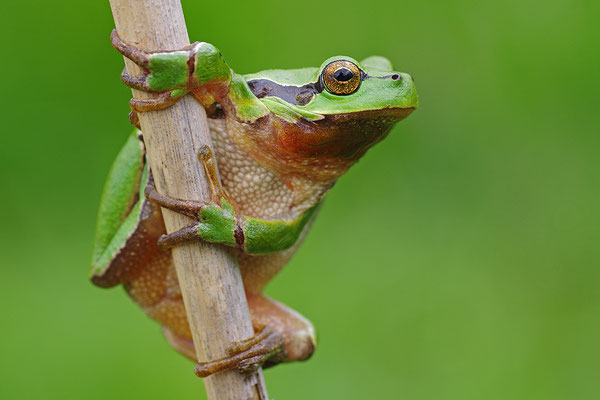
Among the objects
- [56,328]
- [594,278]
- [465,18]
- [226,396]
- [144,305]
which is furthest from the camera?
[465,18]

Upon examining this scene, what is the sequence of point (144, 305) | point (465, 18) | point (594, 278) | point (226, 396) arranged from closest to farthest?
point (226, 396) < point (144, 305) < point (594, 278) < point (465, 18)

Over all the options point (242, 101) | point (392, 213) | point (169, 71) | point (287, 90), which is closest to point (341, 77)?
point (287, 90)

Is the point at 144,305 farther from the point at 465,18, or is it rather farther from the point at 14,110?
the point at 465,18

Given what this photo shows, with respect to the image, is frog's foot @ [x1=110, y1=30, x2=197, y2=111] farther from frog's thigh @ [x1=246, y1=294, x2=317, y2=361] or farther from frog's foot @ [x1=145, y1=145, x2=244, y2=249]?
frog's thigh @ [x1=246, y1=294, x2=317, y2=361]

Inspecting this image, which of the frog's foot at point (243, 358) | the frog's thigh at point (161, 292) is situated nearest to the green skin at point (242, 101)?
the frog's thigh at point (161, 292)

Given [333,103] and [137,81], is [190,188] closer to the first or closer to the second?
[137,81]

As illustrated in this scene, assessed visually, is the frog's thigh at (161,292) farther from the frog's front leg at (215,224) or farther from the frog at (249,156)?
the frog's front leg at (215,224)

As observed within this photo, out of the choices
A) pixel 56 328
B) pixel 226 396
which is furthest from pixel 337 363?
pixel 226 396

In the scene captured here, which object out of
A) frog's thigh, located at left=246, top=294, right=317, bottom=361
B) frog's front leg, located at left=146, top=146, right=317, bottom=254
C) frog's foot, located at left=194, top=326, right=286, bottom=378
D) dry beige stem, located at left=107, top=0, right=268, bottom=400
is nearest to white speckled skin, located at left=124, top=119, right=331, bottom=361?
frog's thigh, located at left=246, top=294, right=317, bottom=361
